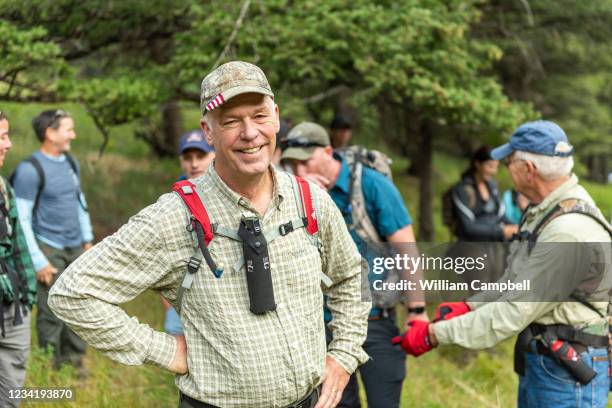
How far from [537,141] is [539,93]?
9746 mm

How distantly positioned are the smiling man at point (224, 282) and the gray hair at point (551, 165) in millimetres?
1618

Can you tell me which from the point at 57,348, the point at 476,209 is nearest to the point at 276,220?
the point at 57,348

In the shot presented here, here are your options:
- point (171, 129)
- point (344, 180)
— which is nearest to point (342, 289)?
point (344, 180)

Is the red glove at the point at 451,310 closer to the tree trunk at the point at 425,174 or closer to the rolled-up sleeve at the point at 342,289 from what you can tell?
the rolled-up sleeve at the point at 342,289

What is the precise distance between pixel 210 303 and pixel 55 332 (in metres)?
4.12

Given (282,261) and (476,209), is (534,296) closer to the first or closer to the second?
(282,261)

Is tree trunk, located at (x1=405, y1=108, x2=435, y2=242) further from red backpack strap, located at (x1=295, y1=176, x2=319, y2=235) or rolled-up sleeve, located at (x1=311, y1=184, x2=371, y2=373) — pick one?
red backpack strap, located at (x1=295, y1=176, x2=319, y2=235)

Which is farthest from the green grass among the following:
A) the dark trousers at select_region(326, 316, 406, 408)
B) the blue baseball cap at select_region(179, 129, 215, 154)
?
the blue baseball cap at select_region(179, 129, 215, 154)

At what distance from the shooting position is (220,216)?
2.43 m

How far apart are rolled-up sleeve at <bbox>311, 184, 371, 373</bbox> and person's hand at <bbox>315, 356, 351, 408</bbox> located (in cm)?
3

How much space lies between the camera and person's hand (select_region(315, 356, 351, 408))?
2.68 meters

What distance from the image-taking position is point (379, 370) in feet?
14.1

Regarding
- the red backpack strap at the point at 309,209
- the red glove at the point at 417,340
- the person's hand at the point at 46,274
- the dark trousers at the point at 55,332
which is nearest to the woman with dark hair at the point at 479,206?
the red glove at the point at 417,340

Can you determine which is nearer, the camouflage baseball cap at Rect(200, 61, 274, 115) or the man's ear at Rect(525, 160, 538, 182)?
the camouflage baseball cap at Rect(200, 61, 274, 115)
